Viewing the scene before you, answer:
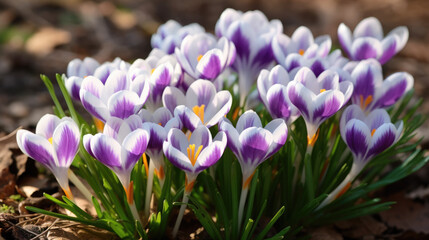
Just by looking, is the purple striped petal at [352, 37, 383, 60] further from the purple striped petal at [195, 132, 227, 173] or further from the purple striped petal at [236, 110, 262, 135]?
the purple striped petal at [195, 132, 227, 173]

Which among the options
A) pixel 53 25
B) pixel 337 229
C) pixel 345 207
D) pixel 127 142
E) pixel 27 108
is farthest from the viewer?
pixel 53 25

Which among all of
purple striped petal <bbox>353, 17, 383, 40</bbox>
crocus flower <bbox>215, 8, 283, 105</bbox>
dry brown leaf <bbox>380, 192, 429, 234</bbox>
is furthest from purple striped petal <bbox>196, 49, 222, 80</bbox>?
dry brown leaf <bbox>380, 192, 429, 234</bbox>

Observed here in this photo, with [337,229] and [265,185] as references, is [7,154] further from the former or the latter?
[337,229]

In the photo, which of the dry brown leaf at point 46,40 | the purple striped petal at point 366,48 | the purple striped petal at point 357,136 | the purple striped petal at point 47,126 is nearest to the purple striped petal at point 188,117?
the purple striped petal at point 47,126

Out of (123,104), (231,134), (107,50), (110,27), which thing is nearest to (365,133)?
(231,134)

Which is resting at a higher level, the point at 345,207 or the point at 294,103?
the point at 294,103

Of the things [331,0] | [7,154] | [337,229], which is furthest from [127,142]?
[331,0]

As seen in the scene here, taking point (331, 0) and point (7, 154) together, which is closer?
point (7, 154)
